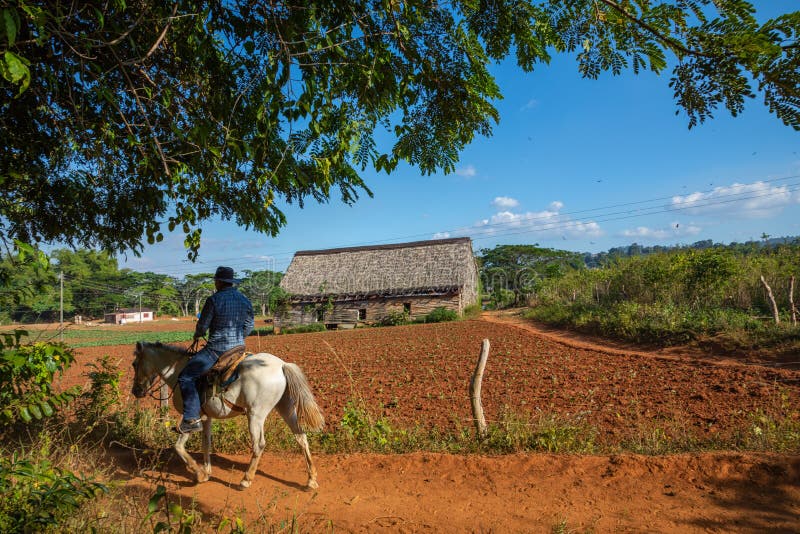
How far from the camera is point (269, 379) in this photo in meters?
4.81

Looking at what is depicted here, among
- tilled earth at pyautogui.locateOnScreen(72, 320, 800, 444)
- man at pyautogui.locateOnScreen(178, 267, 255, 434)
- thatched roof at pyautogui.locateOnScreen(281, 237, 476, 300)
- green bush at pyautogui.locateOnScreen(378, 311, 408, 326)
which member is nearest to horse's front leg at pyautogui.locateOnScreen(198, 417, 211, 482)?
man at pyautogui.locateOnScreen(178, 267, 255, 434)

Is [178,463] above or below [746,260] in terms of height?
below

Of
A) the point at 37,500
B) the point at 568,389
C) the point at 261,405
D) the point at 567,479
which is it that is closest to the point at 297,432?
the point at 261,405

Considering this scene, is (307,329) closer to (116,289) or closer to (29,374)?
(29,374)

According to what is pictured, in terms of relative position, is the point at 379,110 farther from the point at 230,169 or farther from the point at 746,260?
the point at 746,260

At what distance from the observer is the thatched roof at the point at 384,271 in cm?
3177

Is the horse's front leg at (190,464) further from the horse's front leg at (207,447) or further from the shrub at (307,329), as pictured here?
the shrub at (307,329)

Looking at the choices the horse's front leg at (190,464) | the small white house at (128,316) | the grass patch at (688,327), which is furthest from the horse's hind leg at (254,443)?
the small white house at (128,316)

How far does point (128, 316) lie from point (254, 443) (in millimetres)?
67000

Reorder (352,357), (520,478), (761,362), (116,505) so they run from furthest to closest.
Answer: (352,357), (761,362), (520,478), (116,505)

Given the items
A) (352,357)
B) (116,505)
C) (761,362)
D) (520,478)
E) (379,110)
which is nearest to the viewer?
(116,505)

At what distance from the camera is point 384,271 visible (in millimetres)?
33219

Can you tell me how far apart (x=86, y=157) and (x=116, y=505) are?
3.33 metres

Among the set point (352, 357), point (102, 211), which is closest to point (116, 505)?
point (102, 211)
